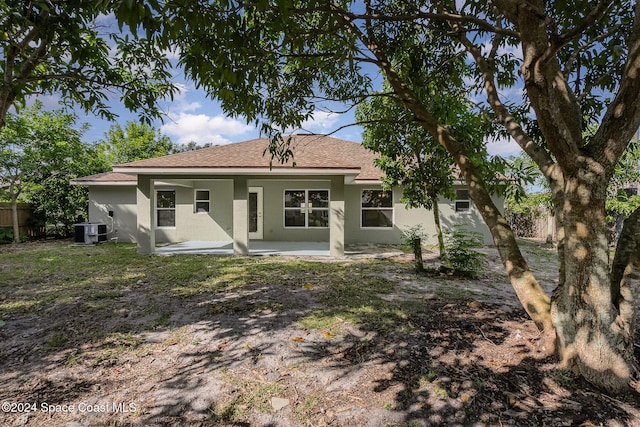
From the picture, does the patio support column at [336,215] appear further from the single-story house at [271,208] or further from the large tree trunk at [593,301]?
the large tree trunk at [593,301]

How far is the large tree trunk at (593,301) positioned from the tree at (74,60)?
4450 millimetres

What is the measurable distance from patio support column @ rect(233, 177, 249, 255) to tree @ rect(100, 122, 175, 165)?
24.2m

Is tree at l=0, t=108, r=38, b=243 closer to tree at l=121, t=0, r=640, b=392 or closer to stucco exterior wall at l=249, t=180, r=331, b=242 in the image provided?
stucco exterior wall at l=249, t=180, r=331, b=242

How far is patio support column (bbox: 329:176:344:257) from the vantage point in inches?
371

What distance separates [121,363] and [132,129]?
1289 inches

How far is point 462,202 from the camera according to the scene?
12312mm

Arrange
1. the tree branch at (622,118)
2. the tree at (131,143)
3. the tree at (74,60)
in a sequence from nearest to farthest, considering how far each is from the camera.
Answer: the tree branch at (622,118), the tree at (74,60), the tree at (131,143)

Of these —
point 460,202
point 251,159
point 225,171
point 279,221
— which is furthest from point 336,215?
point 460,202

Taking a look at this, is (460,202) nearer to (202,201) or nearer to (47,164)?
(202,201)

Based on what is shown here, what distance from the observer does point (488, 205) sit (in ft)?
11.5

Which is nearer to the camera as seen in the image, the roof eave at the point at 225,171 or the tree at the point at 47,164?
the roof eave at the point at 225,171

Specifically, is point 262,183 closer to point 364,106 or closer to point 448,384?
point 364,106

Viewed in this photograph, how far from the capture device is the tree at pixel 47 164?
1226 centimetres

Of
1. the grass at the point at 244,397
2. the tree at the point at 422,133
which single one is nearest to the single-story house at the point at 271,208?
the tree at the point at 422,133
